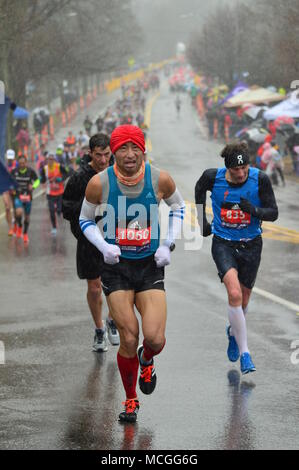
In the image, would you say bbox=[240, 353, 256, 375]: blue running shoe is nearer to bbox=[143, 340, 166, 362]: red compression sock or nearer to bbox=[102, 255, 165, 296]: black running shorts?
bbox=[143, 340, 166, 362]: red compression sock

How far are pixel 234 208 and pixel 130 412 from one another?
2294 mm

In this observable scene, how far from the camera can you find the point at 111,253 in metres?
7.43

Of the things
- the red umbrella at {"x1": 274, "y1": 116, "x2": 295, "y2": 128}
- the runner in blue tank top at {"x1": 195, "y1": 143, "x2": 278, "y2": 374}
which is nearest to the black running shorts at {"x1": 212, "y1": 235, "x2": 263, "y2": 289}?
the runner in blue tank top at {"x1": 195, "y1": 143, "x2": 278, "y2": 374}

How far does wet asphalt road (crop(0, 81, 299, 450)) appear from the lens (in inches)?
284

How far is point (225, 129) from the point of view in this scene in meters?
50.2

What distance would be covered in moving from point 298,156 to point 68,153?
333 inches

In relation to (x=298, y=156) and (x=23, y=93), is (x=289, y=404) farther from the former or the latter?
(x=23, y=93)

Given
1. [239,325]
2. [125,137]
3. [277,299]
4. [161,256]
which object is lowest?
[277,299]

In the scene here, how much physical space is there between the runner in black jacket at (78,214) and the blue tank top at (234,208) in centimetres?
106

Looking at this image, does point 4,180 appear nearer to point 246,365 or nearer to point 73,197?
point 73,197

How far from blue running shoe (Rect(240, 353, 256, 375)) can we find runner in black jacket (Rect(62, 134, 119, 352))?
5.53ft

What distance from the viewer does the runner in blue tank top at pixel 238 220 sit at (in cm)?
889

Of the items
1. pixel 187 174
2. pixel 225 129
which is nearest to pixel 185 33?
pixel 225 129

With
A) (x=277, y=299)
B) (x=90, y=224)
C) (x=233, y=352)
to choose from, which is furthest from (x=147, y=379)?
(x=277, y=299)
